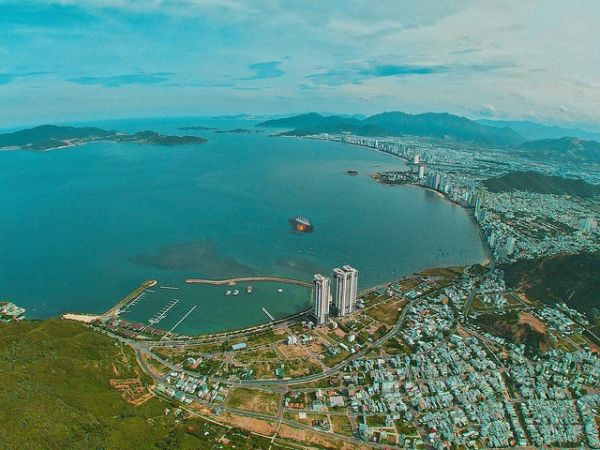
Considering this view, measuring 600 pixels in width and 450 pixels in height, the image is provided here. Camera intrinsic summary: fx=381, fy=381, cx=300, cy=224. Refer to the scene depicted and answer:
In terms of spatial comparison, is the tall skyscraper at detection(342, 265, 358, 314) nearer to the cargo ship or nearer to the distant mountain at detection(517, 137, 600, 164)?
the cargo ship

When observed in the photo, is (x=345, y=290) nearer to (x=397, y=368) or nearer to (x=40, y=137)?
(x=397, y=368)

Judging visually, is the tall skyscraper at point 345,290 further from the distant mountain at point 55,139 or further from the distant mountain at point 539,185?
the distant mountain at point 55,139

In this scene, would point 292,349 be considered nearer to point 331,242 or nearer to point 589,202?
point 331,242

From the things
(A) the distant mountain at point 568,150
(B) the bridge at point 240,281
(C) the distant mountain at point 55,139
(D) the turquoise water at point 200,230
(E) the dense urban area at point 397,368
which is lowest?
(E) the dense urban area at point 397,368

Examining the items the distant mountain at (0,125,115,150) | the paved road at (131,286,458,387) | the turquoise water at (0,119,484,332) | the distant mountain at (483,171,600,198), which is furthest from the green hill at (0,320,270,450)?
the distant mountain at (0,125,115,150)

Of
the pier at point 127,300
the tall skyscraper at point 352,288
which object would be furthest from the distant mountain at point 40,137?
the tall skyscraper at point 352,288

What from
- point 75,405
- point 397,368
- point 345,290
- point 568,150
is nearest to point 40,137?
point 75,405

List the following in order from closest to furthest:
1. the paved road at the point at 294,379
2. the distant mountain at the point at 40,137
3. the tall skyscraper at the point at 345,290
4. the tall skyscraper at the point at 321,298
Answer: the paved road at the point at 294,379 → the tall skyscraper at the point at 321,298 → the tall skyscraper at the point at 345,290 → the distant mountain at the point at 40,137
